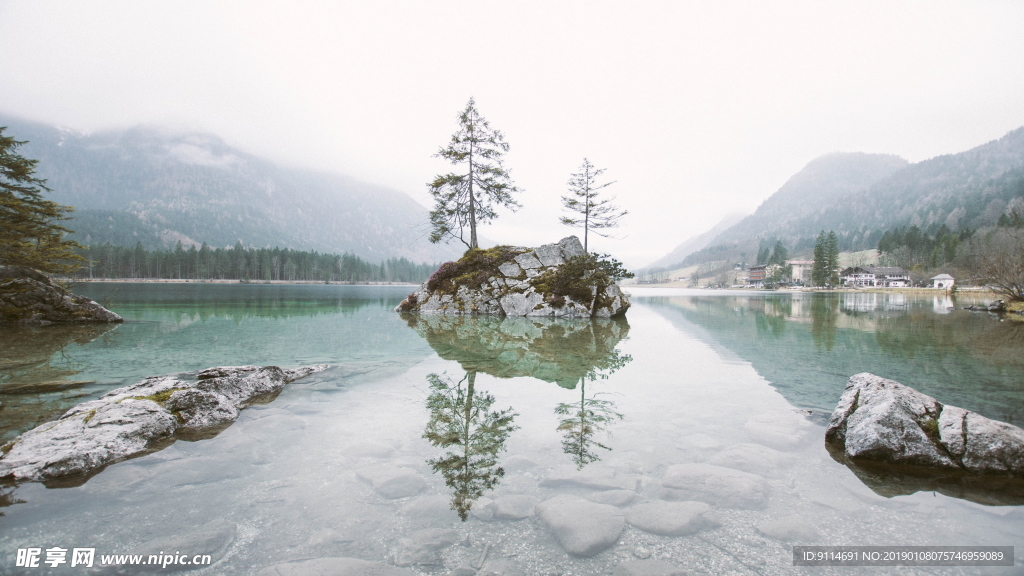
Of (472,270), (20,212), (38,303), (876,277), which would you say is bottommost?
(38,303)

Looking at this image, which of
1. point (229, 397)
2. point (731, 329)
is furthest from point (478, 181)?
point (229, 397)

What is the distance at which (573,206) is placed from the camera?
40812 mm

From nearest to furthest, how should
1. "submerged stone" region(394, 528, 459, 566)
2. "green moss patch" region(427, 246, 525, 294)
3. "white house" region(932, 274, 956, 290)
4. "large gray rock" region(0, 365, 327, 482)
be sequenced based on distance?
"submerged stone" region(394, 528, 459, 566) < "large gray rock" region(0, 365, 327, 482) < "green moss patch" region(427, 246, 525, 294) < "white house" region(932, 274, 956, 290)

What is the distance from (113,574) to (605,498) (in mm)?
4700

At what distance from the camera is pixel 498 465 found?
561 cm

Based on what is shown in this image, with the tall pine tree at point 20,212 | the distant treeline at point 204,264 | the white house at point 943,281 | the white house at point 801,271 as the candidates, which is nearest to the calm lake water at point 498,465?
the tall pine tree at point 20,212

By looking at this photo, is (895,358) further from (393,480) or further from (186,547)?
(186,547)

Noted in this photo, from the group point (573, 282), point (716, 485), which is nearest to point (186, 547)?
point (716, 485)

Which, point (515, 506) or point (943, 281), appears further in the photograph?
point (943, 281)

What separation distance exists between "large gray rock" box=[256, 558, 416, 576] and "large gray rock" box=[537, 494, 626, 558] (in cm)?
149

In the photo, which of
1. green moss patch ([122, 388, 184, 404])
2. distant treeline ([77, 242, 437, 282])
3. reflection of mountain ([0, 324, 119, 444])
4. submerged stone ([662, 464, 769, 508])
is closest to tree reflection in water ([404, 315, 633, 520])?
submerged stone ([662, 464, 769, 508])

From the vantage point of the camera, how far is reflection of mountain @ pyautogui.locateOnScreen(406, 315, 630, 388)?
39.2ft

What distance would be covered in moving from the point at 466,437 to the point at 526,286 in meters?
26.1

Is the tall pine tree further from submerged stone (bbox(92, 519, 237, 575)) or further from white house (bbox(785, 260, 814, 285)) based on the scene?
white house (bbox(785, 260, 814, 285))
